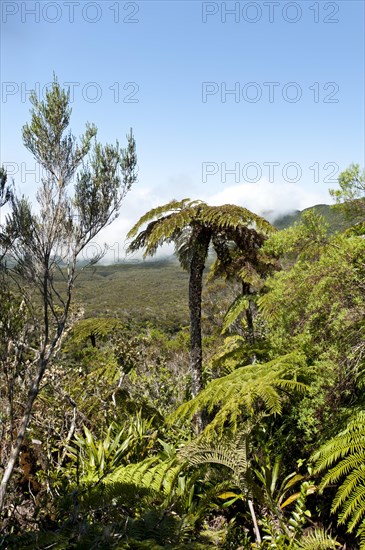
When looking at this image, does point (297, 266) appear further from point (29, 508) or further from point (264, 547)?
point (29, 508)

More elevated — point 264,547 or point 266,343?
point 266,343

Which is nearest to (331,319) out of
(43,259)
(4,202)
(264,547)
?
(264,547)

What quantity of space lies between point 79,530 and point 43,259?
140 inches

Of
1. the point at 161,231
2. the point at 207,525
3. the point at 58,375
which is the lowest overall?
the point at 207,525

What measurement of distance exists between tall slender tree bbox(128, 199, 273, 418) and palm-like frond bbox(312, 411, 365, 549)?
131 inches

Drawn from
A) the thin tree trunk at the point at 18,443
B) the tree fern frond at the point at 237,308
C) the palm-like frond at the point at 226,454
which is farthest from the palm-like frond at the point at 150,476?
the tree fern frond at the point at 237,308

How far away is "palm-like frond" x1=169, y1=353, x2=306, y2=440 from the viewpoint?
432 cm

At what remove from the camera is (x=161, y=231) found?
259 inches

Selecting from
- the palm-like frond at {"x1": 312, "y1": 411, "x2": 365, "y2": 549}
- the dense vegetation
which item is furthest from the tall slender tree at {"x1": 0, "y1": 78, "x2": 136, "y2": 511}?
the palm-like frond at {"x1": 312, "y1": 411, "x2": 365, "y2": 549}

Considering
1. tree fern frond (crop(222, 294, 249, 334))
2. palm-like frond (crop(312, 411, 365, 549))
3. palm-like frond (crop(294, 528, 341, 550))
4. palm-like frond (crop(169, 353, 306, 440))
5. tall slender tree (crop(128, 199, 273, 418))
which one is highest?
tall slender tree (crop(128, 199, 273, 418))

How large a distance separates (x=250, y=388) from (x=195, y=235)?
128 inches

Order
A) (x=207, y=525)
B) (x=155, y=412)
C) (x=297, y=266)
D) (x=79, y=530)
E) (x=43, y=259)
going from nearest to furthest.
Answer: (x=79, y=530) → (x=297, y=266) → (x=207, y=525) → (x=43, y=259) → (x=155, y=412)

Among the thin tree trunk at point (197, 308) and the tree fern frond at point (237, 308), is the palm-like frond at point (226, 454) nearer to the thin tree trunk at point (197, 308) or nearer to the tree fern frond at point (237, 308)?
the thin tree trunk at point (197, 308)

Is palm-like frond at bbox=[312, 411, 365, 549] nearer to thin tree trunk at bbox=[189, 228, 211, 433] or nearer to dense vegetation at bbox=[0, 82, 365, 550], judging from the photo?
dense vegetation at bbox=[0, 82, 365, 550]
